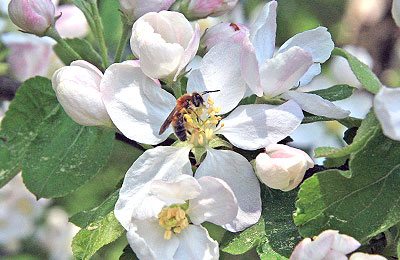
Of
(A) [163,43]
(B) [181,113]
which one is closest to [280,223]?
(B) [181,113]

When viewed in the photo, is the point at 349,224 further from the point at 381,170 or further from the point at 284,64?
the point at 284,64

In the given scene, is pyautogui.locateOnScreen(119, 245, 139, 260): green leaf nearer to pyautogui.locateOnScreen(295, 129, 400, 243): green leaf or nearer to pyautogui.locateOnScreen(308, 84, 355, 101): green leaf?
pyautogui.locateOnScreen(295, 129, 400, 243): green leaf

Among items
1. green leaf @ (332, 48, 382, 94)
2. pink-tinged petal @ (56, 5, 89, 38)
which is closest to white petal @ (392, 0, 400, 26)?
green leaf @ (332, 48, 382, 94)

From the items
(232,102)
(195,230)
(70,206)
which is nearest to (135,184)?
(195,230)

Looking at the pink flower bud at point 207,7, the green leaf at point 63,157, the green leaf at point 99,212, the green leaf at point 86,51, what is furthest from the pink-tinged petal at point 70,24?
the green leaf at point 99,212

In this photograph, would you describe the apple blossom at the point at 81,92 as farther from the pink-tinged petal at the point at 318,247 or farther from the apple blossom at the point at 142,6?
the pink-tinged petal at the point at 318,247

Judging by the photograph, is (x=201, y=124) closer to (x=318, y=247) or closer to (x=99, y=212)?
(x=99, y=212)
